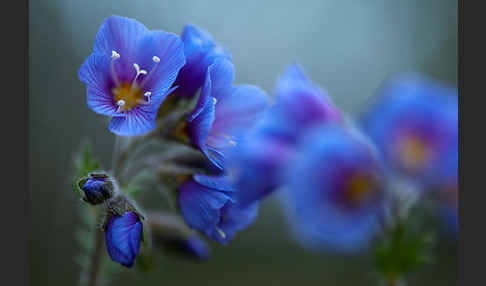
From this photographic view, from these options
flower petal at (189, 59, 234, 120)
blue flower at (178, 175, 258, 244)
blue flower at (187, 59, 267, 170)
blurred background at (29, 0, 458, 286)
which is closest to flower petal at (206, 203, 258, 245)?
blue flower at (178, 175, 258, 244)

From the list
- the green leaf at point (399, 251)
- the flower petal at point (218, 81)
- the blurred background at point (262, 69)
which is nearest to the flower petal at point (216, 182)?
the flower petal at point (218, 81)

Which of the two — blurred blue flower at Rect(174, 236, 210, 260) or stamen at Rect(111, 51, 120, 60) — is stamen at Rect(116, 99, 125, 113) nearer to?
stamen at Rect(111, 51, 120, 60)

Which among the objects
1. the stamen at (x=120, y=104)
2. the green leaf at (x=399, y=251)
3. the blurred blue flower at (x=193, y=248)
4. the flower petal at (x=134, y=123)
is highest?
the stamen at (x=120, y=104)

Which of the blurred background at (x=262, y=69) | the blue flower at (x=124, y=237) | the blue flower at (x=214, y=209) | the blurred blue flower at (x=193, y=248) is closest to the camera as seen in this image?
the blue flower at (x=124, y=237)

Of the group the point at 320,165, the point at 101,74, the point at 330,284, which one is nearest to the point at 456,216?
the point at 320,165

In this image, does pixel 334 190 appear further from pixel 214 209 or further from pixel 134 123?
pixel 134 123

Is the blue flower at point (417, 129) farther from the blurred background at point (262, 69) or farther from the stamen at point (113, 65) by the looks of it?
the blurred background at point (262, 69)

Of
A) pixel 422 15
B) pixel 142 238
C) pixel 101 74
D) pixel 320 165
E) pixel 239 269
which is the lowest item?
pixel 239 269

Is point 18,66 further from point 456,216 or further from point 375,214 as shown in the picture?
point 456,216
